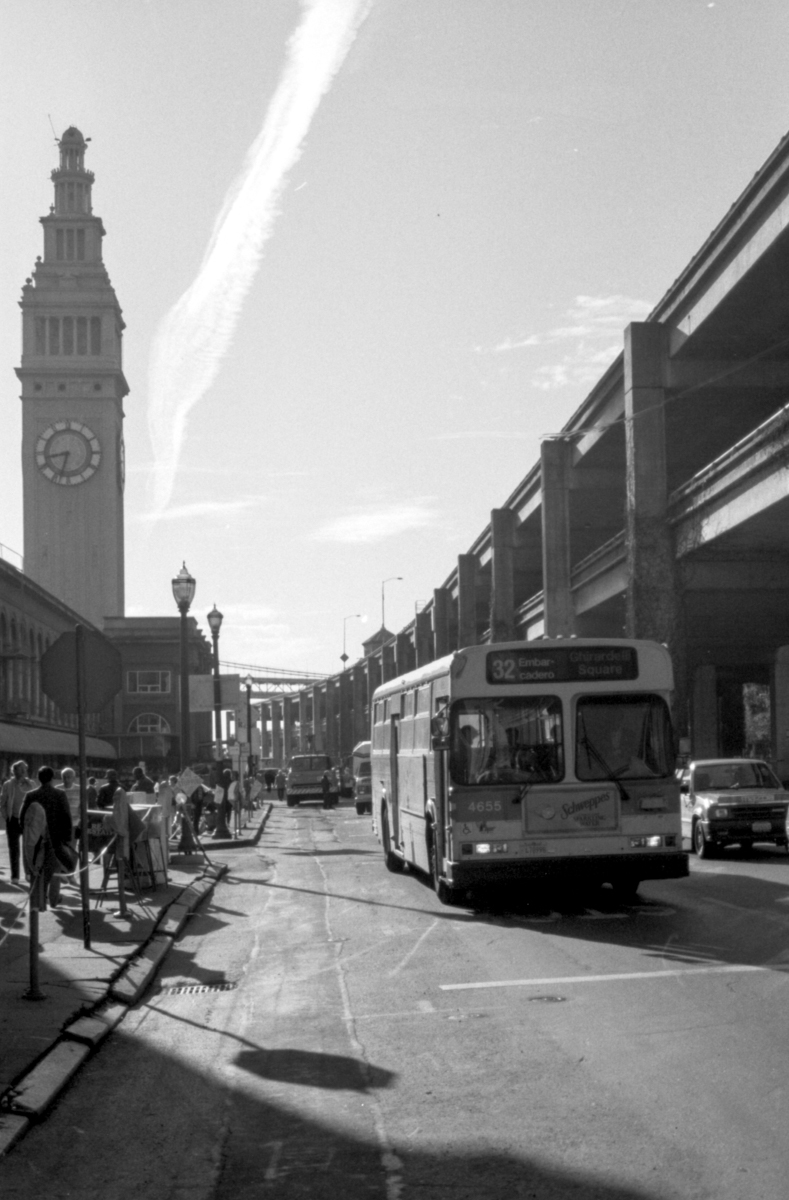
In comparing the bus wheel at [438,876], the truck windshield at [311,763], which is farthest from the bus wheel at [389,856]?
the truck windshield at [311,763]

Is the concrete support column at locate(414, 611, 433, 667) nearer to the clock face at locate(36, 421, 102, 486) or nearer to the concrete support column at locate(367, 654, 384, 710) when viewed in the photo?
the concrete support column at locate(367, 654, 384, 710)

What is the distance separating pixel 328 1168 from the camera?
648 centimetres

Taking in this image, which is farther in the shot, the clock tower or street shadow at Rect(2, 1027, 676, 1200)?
the clock tower

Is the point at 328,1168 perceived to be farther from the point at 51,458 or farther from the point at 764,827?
the point at 51,458

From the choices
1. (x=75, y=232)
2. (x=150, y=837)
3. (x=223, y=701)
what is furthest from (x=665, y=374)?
(x=75, y=232)

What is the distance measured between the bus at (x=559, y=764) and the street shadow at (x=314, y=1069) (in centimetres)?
714

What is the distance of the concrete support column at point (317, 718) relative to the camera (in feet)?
575

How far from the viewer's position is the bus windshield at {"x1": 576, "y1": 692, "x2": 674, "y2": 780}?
16.4m

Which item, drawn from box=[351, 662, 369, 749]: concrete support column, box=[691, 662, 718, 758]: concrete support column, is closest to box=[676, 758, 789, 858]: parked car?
box=[691, 662, 718, 758]: concrete support column

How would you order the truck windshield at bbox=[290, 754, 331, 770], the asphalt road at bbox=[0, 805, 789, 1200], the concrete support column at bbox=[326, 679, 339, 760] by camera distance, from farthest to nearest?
the concrete support column at bbox=[326, 679, 339, 760] → the truck windshield at bbox=[290, 754, 331, 770] → the asphalt road at bbox=[0, 805, 789, 1200]

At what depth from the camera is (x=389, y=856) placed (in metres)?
24.4

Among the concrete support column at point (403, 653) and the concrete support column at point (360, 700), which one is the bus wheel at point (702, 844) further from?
the concrete support column at point (360, 700)

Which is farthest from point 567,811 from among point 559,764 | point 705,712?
point 705,712

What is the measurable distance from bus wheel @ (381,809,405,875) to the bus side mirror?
22.6ft
